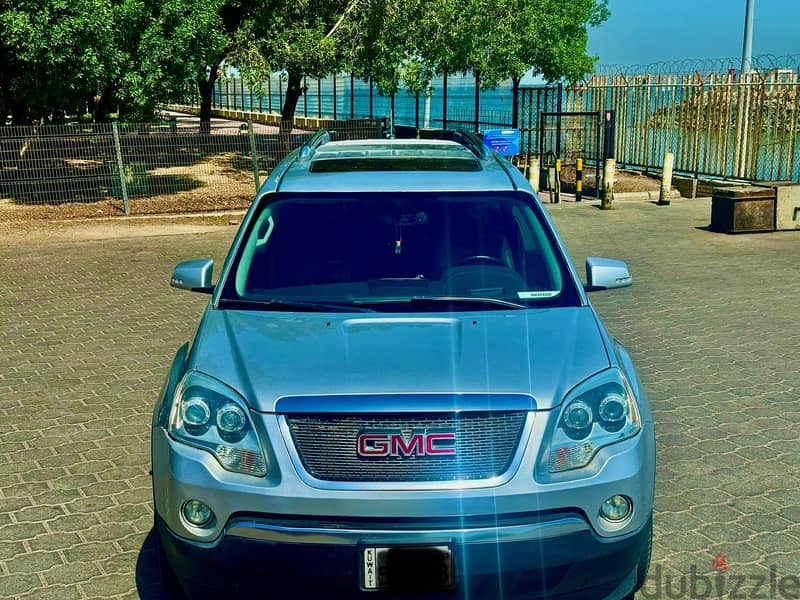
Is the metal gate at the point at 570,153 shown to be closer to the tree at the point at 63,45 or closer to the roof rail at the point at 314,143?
the tree at the point at 63,45

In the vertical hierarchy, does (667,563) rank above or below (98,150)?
below

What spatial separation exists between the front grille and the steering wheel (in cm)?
143

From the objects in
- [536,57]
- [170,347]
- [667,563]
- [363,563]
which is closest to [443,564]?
[363,563]

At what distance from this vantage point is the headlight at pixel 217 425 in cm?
344

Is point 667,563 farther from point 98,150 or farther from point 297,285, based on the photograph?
point 98,150

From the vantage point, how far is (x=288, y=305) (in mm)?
4281

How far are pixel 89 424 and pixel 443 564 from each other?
13.0 feet

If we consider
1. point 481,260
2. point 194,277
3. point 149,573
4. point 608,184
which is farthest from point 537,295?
point 608,184

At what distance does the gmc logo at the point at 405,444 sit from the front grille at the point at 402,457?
14 millimetres

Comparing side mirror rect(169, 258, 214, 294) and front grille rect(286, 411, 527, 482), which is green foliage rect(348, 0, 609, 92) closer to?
side mirror rect(169, 258, 214, 294)

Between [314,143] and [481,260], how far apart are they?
161cm

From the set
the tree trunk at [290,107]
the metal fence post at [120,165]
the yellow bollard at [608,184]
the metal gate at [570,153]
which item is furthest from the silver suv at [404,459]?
the tree trunk at [290,107]

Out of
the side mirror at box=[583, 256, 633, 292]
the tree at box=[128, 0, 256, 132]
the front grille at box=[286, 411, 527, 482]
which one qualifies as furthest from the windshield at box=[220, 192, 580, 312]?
the tree at box=[128, 0, 256, 132]

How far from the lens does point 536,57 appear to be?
31.6 metres
